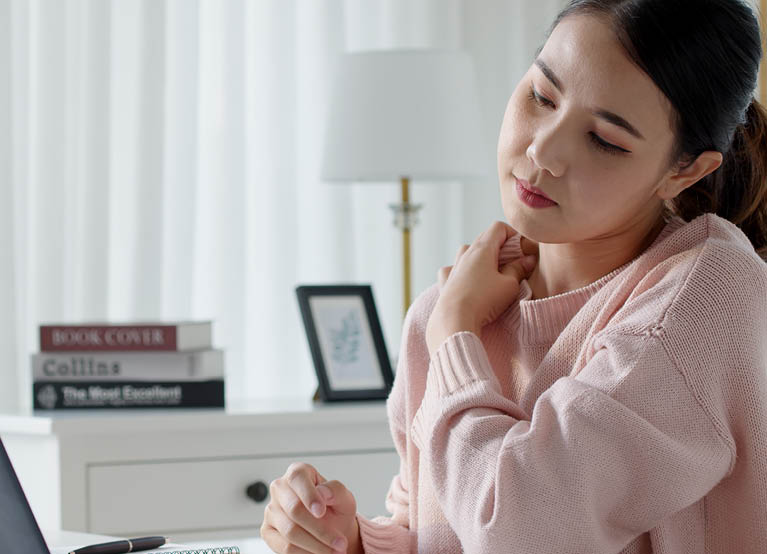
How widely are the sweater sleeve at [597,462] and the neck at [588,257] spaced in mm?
165

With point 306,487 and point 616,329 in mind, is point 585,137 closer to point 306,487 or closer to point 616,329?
point 616,329

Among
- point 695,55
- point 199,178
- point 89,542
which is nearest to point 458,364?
point 695,55

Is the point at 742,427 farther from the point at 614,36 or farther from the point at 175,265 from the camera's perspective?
the point at 175,265

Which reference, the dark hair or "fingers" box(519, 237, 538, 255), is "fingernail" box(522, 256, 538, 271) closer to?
"fingers" box(519, 237, 538, 255)

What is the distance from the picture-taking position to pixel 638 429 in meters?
0.81

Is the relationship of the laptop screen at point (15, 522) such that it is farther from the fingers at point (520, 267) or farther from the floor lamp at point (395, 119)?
the floor lamp at point (395, 119)

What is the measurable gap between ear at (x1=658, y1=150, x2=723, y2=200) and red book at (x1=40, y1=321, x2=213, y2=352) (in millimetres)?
1137

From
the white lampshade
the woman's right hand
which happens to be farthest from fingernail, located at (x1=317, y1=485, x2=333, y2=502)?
the white lampshade

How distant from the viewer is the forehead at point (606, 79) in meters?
0.87

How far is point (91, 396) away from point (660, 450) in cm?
133

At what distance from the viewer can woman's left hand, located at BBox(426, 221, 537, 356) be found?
3.28 ft

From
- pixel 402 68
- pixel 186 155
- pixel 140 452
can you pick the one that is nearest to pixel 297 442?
pixel 140 452

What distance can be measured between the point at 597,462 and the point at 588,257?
267mm

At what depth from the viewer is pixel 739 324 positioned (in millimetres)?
840
